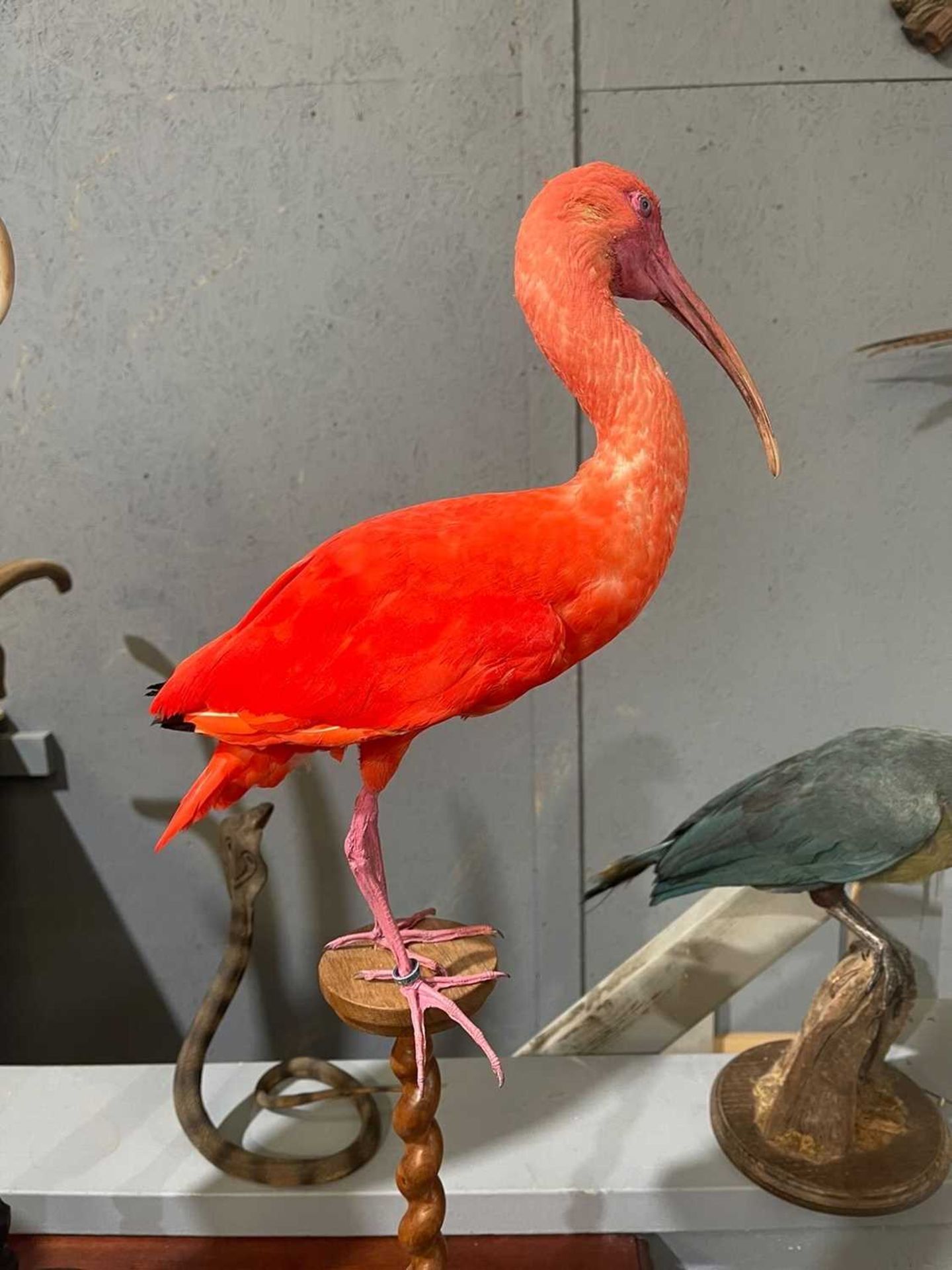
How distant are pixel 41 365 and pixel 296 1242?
3.98 ft

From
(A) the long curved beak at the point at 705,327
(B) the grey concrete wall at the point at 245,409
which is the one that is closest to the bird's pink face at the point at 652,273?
(A) the long curved beak at the point at 705,327

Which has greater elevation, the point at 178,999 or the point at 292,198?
the point at 292,198

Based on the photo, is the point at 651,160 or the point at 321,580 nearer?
the point at 321,580

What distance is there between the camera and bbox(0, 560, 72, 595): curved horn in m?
1.13

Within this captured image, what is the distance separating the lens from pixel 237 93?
128 centimetres

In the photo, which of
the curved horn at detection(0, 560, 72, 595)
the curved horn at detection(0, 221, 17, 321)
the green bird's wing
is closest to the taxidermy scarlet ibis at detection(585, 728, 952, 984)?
the green bird's wing

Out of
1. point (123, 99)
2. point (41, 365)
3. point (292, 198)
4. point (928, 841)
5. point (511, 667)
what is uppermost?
point (123, 99)

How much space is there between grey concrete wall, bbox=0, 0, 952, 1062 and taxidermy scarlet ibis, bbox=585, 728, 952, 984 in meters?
0.37

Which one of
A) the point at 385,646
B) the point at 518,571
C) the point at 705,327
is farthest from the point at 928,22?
the point at 385,646

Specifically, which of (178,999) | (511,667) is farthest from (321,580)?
(178,999)

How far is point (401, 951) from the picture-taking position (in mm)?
853

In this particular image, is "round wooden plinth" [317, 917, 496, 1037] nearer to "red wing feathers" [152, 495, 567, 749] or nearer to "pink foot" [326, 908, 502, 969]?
"pink foot" [326, 908, 502, 969]

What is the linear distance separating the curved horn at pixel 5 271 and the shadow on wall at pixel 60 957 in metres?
0.79

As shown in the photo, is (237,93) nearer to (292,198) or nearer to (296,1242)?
(292,198)
